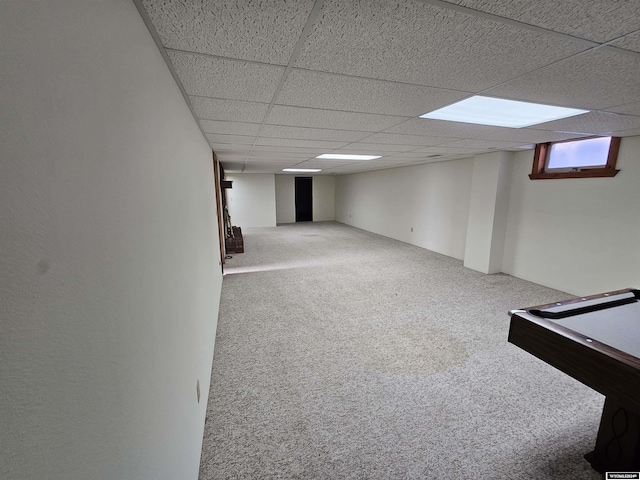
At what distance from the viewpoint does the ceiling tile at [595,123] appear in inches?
85.7

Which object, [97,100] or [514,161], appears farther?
[514,161]

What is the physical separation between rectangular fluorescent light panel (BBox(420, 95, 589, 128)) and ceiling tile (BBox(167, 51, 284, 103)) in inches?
49.1

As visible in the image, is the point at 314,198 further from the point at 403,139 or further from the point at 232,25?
the point at 232,25

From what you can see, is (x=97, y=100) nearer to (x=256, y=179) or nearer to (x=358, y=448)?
(x=358, y=448)

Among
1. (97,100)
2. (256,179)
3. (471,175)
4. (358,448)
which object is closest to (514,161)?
(471,175)

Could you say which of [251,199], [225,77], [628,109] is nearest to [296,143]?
[225,77]

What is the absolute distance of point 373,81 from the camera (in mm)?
1438

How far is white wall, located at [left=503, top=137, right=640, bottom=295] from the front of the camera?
10.3ft

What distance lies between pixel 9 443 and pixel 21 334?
115mm

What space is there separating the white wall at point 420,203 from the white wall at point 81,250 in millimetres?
5757

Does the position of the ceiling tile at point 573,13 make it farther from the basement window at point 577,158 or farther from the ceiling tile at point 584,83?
the basement window at point 577,158

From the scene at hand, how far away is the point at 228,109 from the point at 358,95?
0.92 metres

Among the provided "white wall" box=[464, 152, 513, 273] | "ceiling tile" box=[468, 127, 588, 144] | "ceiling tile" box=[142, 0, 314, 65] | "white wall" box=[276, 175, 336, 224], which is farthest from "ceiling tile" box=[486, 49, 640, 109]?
"white wall" box=[276, 175, 336, 224]

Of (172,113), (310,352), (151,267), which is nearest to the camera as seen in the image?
(151,267)
